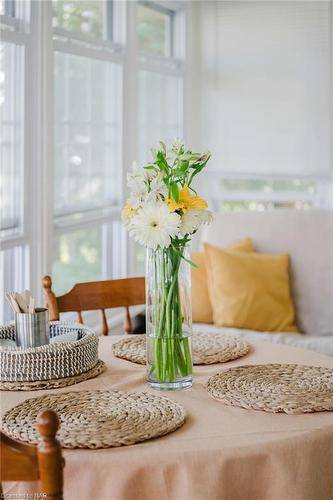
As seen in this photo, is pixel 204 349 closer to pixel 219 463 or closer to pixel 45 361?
pixel 45 361

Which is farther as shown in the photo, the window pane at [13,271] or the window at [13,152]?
the window pane at [13,271]

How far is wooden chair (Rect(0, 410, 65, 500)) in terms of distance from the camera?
114cm

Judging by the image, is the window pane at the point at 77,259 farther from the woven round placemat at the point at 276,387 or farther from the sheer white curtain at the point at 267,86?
the woven round placemat at the point at 276,387

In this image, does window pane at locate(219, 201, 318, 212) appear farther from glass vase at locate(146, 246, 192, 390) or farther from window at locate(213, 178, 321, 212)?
glass vase at locate(146, 246, 192, 390)

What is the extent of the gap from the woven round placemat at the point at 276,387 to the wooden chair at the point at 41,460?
67cm

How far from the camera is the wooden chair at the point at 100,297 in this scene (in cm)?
266

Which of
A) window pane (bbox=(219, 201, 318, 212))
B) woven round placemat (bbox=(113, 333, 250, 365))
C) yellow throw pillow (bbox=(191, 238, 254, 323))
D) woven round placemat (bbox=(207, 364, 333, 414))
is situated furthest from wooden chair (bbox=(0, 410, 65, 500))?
window pane (bbox=(219, 201, 318, 212))

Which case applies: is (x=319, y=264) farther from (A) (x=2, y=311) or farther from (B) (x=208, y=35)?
(B) (x=208, y=35)

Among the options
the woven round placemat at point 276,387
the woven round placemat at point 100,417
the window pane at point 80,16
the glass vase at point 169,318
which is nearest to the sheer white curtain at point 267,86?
the window pane at point 80,16

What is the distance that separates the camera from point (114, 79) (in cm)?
425

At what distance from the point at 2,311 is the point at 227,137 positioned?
87.7 inches

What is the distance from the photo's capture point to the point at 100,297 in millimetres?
2740

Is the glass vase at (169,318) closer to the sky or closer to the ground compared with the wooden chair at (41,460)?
closer to the sky

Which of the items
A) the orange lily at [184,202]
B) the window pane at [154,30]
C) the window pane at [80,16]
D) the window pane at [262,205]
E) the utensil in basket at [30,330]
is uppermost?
the window pane at [154,30]
